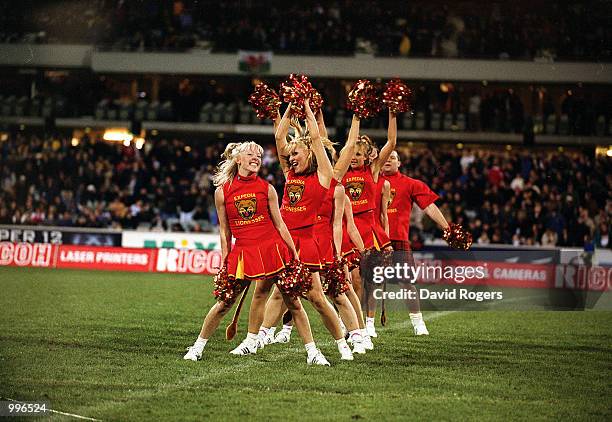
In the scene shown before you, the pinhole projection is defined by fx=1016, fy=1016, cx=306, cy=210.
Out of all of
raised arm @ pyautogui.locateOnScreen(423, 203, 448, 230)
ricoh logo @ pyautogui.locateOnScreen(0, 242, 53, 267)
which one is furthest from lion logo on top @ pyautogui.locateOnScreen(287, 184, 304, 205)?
ricoh logo @ pyautogui.locateOnScreen(0, 242, 53, 267)

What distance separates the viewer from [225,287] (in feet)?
30.5

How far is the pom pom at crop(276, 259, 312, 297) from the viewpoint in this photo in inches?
360

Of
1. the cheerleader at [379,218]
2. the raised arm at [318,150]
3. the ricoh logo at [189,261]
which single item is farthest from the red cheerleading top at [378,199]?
the ricoh logo at [189,261]

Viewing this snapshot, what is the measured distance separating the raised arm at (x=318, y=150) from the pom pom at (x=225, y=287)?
Result: 4.11ft

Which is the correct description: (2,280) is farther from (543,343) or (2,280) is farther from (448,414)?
(448,414)

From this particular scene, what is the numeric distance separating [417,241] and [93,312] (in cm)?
1160

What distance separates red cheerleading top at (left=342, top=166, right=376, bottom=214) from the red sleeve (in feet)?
3.53

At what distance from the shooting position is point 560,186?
27.1 metres

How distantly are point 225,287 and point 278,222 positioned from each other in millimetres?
768

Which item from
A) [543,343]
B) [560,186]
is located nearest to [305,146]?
[543,343]

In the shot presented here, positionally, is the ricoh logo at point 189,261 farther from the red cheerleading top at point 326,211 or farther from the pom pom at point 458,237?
the red cheerleading top at point 326,211

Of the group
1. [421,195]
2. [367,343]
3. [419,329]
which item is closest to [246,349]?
[367,343]

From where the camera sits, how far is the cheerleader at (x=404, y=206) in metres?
12.5

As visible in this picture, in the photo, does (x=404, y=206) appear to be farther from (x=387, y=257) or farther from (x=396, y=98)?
(x=396, y=98)
